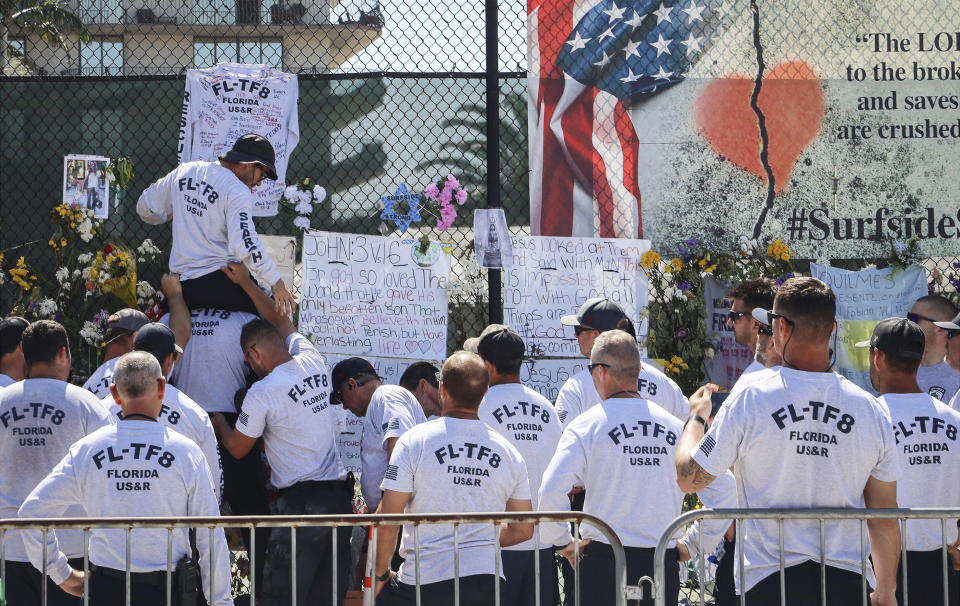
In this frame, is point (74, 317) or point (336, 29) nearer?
point (74, 317)

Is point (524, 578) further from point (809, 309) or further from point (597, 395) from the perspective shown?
point (809, 309)

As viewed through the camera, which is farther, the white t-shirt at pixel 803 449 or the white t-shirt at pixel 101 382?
the white t-shirt at pixel 101 382

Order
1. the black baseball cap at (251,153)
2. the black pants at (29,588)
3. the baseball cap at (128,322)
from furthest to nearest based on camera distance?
the black baseball cap at (251,153) → the baseball cap at (128,322) → the black pants at (29,588)

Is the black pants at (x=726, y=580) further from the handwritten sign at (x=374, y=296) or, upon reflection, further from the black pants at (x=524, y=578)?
the handwritten sign at (x=374, y=296)

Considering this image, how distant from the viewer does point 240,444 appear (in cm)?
594

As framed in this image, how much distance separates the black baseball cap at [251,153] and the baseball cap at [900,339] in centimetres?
391

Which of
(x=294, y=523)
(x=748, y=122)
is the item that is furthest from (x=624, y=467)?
(x=748, y=122)

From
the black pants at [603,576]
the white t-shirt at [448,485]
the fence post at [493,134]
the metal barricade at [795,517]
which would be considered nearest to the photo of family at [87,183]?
the fence post at [493,134]

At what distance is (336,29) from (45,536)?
19.0 ft

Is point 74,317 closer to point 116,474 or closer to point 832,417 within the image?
point 116,474

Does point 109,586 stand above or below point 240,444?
below

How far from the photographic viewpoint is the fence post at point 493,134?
324 inches

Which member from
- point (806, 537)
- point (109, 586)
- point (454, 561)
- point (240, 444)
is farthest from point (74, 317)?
point (806, 537)

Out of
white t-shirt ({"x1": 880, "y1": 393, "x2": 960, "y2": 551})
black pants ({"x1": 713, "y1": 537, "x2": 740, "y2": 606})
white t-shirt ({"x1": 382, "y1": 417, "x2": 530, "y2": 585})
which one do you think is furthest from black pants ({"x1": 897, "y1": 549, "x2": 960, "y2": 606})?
white t-shirt ({"x1": 382, "y1": 417, "x2": 530, "y2": 585})
